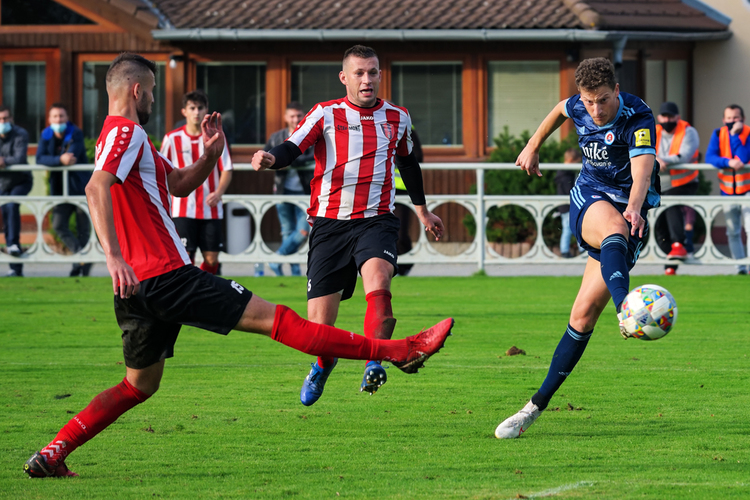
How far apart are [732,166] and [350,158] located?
9.08 m

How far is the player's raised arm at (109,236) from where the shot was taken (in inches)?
→ 181

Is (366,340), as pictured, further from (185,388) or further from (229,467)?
(185,388)

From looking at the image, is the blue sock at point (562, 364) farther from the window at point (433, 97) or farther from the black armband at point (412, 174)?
the window at point (433, 97)

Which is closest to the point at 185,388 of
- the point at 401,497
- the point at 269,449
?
the point at 269,449

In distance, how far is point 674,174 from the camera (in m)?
14.7

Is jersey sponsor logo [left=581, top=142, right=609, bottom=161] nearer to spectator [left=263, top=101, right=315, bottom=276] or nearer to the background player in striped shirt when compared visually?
the background player in striped shirt

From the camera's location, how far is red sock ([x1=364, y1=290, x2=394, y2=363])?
592cm

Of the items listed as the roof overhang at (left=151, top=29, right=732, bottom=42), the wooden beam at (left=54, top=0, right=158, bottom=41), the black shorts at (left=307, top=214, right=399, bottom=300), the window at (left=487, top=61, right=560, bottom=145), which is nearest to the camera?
the black shorts at (left=307, top=214, right=399, bottom=300)

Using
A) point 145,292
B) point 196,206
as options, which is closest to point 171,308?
point 145,292

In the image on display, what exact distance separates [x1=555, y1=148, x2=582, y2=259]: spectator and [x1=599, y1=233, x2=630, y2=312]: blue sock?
9587mm

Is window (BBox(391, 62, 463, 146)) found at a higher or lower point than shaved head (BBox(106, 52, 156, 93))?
higher

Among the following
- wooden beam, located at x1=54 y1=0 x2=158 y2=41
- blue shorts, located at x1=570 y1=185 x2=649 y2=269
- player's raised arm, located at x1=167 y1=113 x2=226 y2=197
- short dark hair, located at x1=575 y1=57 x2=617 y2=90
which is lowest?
blue shorts, located at x1=570 y1=185 x2=649 y2=269

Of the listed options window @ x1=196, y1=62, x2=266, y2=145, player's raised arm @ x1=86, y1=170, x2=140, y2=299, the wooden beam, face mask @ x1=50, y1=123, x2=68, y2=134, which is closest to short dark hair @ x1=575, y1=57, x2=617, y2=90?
player's raised arm @ x1=86, y1=170, x2=140, y2=299

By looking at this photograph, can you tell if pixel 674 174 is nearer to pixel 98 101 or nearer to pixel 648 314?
pixel 648 314
